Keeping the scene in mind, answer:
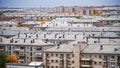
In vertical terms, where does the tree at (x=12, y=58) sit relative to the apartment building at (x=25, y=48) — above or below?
below

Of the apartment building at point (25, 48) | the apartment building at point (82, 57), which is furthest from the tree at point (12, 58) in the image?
the apartment building at point (82, 57)

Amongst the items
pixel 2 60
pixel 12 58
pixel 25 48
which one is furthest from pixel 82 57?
pixel 25 48

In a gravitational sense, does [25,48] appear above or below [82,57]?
above

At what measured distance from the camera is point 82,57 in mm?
16609

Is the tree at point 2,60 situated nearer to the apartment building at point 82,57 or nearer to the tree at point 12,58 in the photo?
the tree at point 12,58

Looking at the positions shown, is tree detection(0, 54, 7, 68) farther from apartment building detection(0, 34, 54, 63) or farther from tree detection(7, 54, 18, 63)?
apartment building detection(0, 34, 54, 63)

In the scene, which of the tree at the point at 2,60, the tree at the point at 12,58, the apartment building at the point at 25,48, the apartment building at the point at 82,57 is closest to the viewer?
the apartment building at the point at 82,57

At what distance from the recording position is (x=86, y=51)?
1677cm

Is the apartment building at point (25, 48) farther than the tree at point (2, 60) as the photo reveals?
Yes

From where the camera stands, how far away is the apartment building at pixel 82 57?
16.3 meters

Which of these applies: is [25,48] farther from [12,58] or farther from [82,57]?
[82,57]

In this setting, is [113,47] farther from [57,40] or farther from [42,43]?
[57,40]

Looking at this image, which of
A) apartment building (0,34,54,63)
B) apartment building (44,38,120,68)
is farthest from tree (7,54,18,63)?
apartment building (44,38,120,68)

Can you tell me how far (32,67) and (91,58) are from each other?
245 cm
